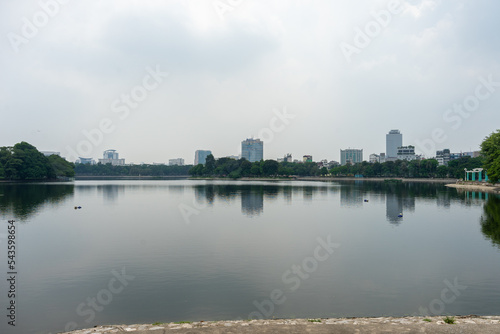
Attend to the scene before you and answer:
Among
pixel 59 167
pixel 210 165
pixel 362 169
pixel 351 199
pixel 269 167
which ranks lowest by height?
pixel 351 199

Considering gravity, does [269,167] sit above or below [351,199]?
above

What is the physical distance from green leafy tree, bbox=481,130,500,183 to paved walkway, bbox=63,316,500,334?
72.0 meters

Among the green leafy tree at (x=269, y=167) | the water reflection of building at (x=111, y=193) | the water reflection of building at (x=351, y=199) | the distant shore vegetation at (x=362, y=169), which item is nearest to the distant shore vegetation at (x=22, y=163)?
the water reflection of building at (x=111, y=193)

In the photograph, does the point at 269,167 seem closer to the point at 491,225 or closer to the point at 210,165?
the point at 210,165

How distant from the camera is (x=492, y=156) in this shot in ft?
246

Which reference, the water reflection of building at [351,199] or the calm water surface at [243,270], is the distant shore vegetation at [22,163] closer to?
the calm water surface at [243,270]

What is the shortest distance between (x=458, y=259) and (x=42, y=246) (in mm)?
23417

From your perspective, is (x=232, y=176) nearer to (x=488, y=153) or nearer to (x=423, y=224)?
(x=488, y=153)

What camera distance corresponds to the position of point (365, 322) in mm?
9492

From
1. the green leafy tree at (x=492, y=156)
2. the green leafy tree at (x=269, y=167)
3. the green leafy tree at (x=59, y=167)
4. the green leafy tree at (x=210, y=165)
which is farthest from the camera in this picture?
the green leafy tree at (x=210, y=165)

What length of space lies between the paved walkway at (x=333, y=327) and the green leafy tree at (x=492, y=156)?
72001 mm

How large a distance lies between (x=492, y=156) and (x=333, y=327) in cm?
8255

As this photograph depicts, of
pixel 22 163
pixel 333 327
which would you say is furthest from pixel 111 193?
pixel 333 327

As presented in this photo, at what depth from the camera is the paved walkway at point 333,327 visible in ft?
28.1
